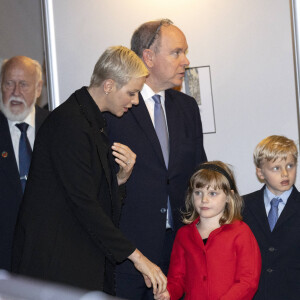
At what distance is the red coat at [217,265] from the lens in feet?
8.70

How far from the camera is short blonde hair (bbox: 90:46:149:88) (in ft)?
8.06

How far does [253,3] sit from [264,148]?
93 centimetres

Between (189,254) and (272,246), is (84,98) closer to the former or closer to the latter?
(189,254)

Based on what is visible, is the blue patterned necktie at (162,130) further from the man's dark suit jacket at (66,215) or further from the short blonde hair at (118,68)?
the man's dark suit jacket at (66,215)

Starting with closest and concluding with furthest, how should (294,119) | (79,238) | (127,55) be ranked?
(79,238) → (127,55) → (294,119)

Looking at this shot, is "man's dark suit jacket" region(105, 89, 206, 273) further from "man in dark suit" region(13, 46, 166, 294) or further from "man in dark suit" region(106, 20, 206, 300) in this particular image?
"man in dark suit" region(13, 46, 166, 294)

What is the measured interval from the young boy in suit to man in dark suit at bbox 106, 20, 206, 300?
35 cm

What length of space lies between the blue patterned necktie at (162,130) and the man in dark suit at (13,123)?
0.70 metres

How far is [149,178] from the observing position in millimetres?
2840

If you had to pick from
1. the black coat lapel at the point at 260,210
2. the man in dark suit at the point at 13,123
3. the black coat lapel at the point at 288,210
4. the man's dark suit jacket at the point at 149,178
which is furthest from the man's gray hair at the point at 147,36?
the black coat lapel at the point at 288,210

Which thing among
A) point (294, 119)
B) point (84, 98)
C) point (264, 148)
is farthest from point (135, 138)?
point (294, 119)

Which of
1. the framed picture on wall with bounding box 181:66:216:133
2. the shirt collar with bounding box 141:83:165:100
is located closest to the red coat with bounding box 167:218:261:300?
the shirt collar with bounding box 141:83:165:100

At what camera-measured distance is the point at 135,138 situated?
2.88 meters

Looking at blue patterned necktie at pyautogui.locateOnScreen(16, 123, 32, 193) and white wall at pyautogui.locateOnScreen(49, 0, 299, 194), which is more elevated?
white wall at pyautogui.locateOnScreen(49, 0, 299, 194)
